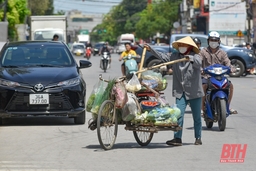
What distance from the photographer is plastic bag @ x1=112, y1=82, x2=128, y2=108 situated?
9.88 metres

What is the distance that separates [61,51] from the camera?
14.4 meters

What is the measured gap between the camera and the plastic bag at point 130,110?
9.93 metres

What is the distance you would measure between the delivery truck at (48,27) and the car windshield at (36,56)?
34.6 m

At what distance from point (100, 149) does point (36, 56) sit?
14.4 feet

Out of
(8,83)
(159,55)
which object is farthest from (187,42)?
(8,83)

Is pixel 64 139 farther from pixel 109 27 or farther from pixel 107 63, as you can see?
pixel 109 27

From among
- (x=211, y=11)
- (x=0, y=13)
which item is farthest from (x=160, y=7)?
(x=0, y=13)

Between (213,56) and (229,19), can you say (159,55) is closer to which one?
(213,56)

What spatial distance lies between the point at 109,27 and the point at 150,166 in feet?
622

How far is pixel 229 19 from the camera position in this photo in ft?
238

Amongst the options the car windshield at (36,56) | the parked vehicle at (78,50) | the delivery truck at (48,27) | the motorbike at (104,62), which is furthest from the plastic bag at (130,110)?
the parked vehicle at (78,50)

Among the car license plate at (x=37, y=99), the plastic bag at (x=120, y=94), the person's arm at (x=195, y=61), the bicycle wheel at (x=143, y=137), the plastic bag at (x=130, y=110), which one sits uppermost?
the person's arm at (x=195, y=61)

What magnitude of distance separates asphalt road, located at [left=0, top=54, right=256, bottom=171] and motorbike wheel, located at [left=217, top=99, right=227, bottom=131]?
0.19 meters

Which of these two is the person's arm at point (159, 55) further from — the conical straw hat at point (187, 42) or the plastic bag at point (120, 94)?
the plastic bag at point (120, 94)
